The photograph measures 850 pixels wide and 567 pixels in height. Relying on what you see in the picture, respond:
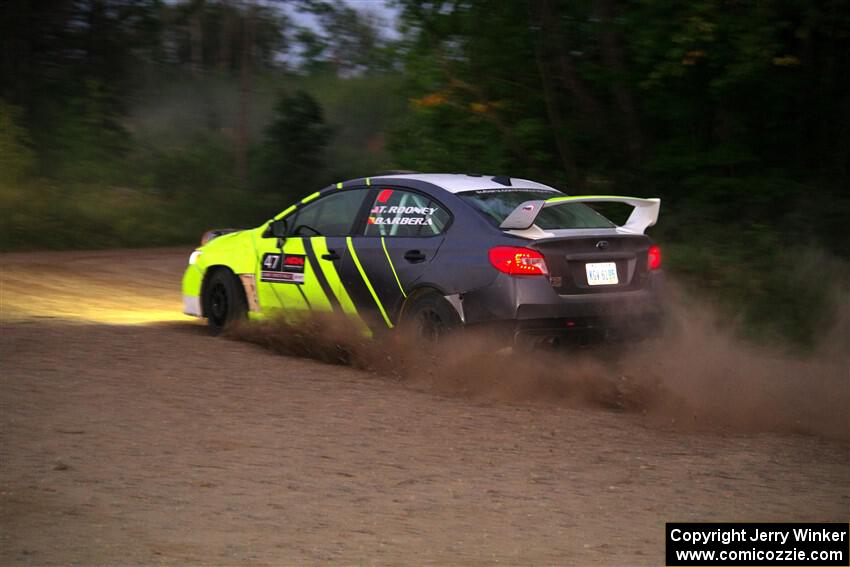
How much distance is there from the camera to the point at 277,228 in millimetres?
10781

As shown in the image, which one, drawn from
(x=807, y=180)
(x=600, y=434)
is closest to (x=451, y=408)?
(x=600, y=434)

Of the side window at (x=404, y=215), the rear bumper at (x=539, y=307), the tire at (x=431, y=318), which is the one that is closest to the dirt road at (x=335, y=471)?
the tire at (x=431, y=318)

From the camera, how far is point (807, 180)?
Answer: 1612 cm

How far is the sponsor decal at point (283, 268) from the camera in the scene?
10320mm

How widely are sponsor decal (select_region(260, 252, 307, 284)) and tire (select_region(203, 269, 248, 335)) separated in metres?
0.40

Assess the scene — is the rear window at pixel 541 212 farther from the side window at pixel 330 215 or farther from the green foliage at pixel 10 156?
the green foliage at pixel 10 156

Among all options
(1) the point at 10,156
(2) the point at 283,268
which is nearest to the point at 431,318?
(2) the point at 283,268

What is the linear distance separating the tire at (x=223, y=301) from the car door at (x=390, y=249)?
147 cm

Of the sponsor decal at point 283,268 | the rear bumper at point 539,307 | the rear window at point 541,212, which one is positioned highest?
the rear window at point 541,212

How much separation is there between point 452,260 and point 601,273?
1139mm

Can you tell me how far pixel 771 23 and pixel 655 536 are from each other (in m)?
10.6

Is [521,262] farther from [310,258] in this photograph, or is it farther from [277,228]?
[277,228]

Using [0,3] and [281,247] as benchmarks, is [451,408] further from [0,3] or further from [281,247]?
[0,3]

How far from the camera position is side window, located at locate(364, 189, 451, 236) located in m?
9.36
